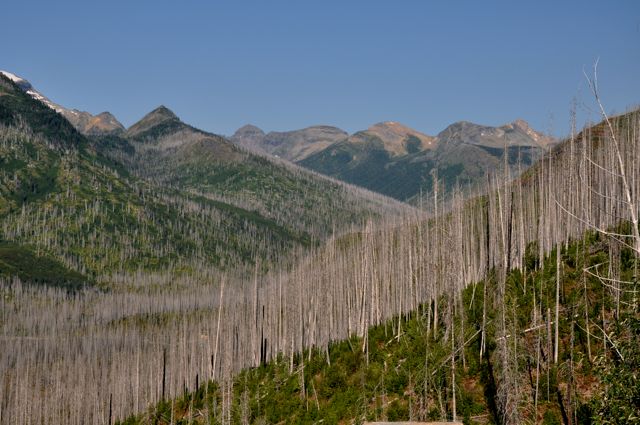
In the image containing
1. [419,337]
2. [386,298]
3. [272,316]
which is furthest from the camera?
[272,316]

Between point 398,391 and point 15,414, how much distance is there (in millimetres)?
101901

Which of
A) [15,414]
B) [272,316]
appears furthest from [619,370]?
[15,414]

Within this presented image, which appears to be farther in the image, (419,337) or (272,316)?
(272,316)

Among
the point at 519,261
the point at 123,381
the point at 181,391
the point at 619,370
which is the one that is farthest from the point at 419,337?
the point at 123,381

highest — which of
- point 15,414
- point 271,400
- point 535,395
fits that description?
point 535,395

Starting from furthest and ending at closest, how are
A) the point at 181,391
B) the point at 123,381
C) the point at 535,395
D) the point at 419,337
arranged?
1. the point at 123,381
2. the point at 181,391
3. the point at 419,337
4. the point at 535,395

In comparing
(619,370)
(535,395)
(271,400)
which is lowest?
(271,400)

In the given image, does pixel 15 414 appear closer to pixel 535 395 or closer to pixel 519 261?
pixel 519 261

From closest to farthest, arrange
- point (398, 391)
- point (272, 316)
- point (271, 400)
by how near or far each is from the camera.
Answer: point (398, 391)
point (271, 400)
point (272, 316)

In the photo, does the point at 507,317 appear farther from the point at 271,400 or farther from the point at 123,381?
the point at 123,381

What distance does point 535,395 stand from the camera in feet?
139

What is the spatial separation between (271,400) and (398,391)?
20946 mm

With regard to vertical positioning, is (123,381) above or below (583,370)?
below

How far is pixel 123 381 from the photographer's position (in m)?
122
